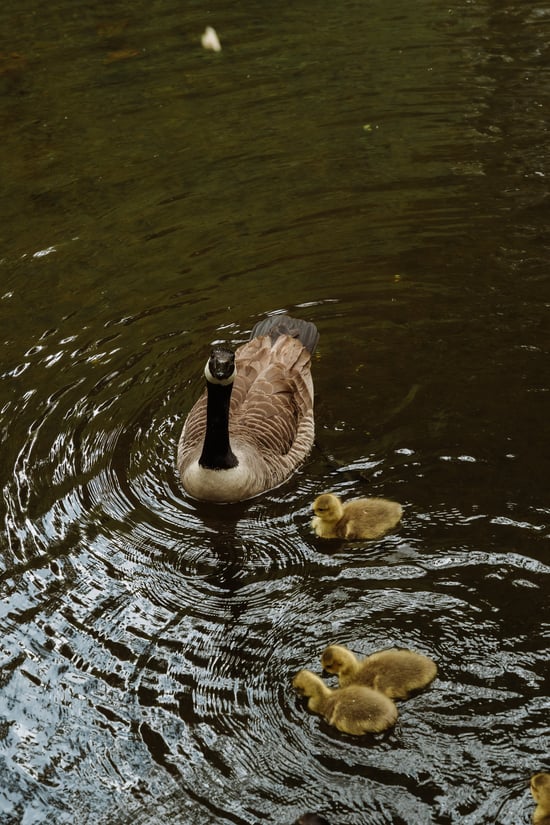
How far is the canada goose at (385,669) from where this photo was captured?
5324 mm

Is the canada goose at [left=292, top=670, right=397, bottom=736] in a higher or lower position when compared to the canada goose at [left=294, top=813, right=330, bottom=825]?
higher

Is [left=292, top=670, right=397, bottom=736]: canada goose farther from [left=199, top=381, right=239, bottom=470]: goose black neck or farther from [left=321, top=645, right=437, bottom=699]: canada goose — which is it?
[left=199, top=381, right=239, bottom=470]: goose black neck

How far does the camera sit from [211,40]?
15.9m

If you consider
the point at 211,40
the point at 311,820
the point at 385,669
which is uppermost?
the point at 211,40

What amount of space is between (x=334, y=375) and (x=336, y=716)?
3.83 m

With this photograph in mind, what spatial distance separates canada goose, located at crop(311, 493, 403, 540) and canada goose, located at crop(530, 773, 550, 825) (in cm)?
219

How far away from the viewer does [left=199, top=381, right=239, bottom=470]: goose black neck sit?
7164 millimetres

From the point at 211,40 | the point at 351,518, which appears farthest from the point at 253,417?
the point at 211,40

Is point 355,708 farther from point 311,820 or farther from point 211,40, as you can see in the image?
point 211,40

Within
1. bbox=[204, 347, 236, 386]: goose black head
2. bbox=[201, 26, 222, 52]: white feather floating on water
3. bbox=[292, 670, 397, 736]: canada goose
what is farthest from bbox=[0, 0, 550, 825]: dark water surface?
bbox=[204, 347, 236, 386]: goose black head

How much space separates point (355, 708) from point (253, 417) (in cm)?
312

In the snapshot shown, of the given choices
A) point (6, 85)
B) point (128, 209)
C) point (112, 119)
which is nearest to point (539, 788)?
point (128, 209)

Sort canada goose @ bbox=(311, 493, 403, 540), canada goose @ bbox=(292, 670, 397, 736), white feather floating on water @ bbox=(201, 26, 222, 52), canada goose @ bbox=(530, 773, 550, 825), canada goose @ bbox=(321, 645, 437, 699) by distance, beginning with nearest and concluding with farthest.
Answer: canada goose @ bbox=(530, 773, 550, 825)
canada goose @ bbox=(292, 670, 397, 736)
canada goose @ bbox=(321, 645, 437, 699)
canada goose @ bbox=(311, 493, 403, 540)
white feather floating on water @ bbox=(201, 26, 222, 52)

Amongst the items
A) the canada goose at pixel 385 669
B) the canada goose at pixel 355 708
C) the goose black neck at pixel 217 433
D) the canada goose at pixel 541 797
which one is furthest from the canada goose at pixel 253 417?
the canada goose at pixel 541 797
